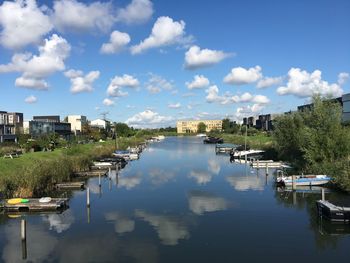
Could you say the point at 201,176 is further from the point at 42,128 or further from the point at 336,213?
the point at 42,128

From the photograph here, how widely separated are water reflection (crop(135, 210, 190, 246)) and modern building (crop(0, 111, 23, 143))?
102 metres

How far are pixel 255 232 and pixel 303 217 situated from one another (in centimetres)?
676

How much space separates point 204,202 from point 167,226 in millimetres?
9483

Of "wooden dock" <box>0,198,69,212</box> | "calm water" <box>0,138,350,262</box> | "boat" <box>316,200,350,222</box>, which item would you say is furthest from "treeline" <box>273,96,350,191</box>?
"wooden dock" <box>0,198,69,212</box>

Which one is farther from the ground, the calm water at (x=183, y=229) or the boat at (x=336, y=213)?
the boat at (x=336, y=213)

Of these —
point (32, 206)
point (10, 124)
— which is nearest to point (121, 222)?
point (32, 206)

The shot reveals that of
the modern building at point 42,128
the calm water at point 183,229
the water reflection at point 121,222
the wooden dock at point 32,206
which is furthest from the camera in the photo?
the modern building at point 42,128

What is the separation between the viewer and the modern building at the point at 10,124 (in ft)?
430

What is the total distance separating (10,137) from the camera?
4978 inches

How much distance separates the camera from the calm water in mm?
24062

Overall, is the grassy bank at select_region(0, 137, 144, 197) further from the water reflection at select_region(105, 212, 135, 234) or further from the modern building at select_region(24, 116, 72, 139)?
the modern building at select_region(24, 116, 72, 139)

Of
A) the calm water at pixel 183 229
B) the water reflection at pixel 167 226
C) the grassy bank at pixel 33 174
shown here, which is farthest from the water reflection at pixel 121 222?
the grassy bank at pixel 33 174

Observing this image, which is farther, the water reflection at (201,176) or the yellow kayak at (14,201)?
the water reflection at (201,176)

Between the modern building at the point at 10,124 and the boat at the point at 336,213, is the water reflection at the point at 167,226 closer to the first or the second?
the boat at the point at 336,213
